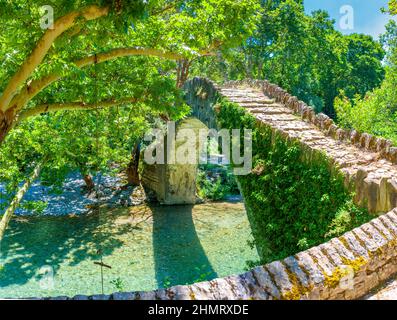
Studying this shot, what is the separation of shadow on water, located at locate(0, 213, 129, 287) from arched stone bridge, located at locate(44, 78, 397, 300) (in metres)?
7.92

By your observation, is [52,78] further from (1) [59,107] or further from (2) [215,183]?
(2) [215,183]

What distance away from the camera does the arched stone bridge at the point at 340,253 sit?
3.51 metres

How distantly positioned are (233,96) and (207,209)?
7.87 m

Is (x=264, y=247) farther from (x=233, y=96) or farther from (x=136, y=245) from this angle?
(x=136, y=245)

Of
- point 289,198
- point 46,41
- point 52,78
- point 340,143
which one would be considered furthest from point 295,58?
point 46,41

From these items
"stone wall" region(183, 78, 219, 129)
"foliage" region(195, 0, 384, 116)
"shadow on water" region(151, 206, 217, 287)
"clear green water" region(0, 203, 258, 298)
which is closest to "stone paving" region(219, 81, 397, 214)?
"stone wall" region(183, 78, 219, 129)

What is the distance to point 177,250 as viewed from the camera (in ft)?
47.0

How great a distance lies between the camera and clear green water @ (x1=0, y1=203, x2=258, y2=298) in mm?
11953

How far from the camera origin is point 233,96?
12133 millimetres

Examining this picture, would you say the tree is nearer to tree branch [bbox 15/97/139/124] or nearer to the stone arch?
tree branch [bbox 15/97/139/124]

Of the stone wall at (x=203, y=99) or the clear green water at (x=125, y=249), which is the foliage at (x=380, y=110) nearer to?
the clear green water at (x=125, y=249)

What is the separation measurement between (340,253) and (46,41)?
3956 mm

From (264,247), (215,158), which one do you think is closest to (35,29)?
(264,247)

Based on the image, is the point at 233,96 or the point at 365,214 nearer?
the point at 365,214
